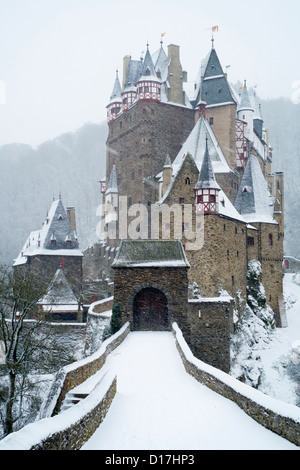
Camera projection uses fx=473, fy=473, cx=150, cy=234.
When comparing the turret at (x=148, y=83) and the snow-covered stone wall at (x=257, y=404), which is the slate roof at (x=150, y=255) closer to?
the snow-covered stone wall at (x=257, y=404)

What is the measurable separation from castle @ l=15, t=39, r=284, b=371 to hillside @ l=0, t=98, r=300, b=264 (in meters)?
32.5

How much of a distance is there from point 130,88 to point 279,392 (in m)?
32.0

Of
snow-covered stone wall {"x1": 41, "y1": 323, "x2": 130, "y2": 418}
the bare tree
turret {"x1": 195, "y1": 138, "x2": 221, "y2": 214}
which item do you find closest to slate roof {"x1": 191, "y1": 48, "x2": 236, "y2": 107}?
turret {"x1": 195, "y1": 138, "x2": 221, "y2": 214}

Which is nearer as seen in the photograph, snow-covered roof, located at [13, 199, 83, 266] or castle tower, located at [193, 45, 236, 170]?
snow-covered roof, located at [13, 199, 83, 266]

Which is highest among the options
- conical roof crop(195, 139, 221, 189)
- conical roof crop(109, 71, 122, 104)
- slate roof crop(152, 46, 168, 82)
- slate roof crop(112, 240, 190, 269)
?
slate roof crop(152, 46, 168, 82)

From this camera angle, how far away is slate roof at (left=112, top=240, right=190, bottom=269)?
1892cm

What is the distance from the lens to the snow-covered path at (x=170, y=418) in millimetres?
6367

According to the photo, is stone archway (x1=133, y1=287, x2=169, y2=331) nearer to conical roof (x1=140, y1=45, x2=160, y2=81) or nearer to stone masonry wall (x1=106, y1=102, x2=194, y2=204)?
stone masonry wall (x1=106, y1=102, x2=194, y2=204)

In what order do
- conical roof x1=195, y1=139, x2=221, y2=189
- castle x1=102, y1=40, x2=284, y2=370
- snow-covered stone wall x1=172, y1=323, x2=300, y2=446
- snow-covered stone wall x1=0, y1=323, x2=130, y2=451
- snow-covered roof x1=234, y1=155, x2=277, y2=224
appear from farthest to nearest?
snow-covered roof x1=234, y1=155, x2=277, y2=224
conical roof x1=195, y1=139, x2=221, y2=189
castle x1=102, y1=40, x2=284, y2=370
snow-covered stone wall x1=172, y1=323, x2=300, y2=446
snow-covered stone wall x1=0, y1=323, x2=130, y2=451

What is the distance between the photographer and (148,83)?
4422 cm

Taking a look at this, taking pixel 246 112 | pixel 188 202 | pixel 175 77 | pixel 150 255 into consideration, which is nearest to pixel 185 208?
pixel 188 202

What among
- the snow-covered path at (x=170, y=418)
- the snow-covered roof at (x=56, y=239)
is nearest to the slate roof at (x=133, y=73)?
the snow-covered roof at (x=56, y=239)

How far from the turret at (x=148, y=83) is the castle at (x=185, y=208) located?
9 centimetres

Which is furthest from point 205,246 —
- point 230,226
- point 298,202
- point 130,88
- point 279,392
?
point 298,202
